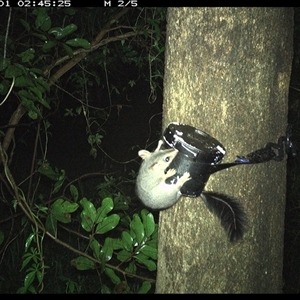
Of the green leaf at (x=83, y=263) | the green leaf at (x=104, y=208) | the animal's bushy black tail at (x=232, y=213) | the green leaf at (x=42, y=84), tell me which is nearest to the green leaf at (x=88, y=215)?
the green leaf at (x=104, y=208)

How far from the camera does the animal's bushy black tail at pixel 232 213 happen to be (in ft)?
3.70

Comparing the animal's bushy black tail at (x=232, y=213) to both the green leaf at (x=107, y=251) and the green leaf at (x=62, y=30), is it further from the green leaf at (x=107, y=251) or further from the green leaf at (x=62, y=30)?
the green leaf at (x=62, y=30)

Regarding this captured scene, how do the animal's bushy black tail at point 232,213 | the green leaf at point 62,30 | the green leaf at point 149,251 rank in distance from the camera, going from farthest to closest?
the green leaf at point 62,30 < the green leaf at point 149,251 < the animal's bushy black tail at point 232,213

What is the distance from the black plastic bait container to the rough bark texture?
0.02 metres

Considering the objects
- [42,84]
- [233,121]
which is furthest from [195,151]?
[42,84]

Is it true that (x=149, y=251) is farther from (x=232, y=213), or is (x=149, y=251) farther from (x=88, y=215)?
(x=232, y=213)

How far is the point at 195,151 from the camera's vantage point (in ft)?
3.94

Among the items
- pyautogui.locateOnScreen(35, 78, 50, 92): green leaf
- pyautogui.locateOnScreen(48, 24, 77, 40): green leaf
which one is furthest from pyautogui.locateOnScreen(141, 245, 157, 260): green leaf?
pyautogui.locateOnScreen(48, 24, 77, 40): green leaf

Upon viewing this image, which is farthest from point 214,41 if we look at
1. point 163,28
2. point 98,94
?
point 98,94

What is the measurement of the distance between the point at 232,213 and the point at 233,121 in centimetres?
24

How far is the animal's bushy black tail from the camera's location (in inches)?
44.4

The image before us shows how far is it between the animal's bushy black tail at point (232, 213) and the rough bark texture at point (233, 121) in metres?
0.02

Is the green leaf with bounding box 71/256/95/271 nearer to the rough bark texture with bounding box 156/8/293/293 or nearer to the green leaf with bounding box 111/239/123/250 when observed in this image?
the green leaf with bounding box 111/239/123/250

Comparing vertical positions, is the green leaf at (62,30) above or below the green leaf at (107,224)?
above
